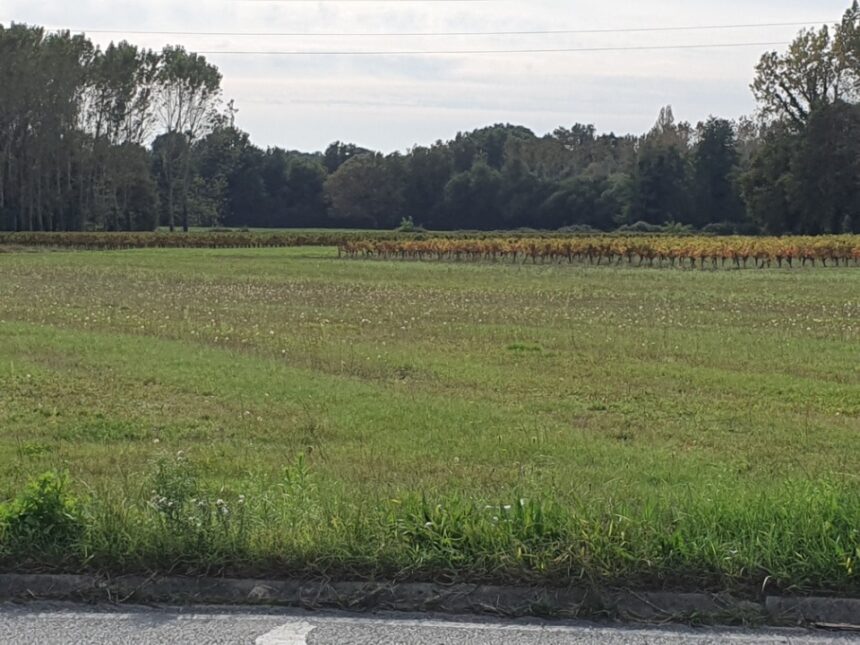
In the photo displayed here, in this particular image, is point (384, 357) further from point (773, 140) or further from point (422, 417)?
point (773, 140)

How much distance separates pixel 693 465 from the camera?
7.87m

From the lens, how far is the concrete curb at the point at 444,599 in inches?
181

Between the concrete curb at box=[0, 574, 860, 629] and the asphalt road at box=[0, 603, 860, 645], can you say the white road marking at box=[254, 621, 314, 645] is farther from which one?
the concrete curb at box=[0, 574, 860, 629]

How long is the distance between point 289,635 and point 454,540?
3.35 ft

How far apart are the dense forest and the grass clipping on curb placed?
251 feet

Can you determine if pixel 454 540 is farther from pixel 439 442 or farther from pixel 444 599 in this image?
pixel 439 442

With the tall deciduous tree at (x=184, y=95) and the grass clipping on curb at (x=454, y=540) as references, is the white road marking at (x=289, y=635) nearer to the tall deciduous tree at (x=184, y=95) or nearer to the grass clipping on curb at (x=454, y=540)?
the grass clipping on curb at (x=454, y=540)

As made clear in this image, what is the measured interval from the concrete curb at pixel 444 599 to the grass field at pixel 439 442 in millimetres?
102

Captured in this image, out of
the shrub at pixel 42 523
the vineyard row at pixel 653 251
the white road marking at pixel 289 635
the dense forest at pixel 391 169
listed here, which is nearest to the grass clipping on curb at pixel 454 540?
the shrub at pixel 42 523

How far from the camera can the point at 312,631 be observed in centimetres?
442

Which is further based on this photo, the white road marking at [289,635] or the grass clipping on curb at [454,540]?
the grass clipping on curb at [454,540]

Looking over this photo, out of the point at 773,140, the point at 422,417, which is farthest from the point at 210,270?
the point at 773,140

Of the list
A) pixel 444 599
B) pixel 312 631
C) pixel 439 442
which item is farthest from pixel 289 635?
pixel 439 442

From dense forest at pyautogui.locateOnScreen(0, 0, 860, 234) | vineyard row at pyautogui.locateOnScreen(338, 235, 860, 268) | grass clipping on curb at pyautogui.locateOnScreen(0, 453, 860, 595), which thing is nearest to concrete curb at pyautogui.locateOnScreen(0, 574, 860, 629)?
grass clipping on curb at pyautogui.locateOnScreen(0, 453, 860, 595)
